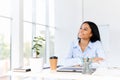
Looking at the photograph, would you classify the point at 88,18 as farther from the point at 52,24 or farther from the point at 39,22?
the point at 39,22

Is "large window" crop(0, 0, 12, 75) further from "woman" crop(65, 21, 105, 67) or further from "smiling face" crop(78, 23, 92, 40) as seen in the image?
"smiling face" crop(78, 23, 92, 40)

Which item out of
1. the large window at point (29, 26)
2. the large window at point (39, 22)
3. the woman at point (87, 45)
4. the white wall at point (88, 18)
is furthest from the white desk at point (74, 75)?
the white wall at point (88, 18)

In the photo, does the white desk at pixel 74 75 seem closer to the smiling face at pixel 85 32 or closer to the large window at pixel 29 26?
the smiling face at pixel 85 32

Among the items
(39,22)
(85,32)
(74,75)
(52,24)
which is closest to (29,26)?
(39,22)

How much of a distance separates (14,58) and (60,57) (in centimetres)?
211

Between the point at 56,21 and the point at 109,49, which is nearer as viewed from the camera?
the point at 109,49

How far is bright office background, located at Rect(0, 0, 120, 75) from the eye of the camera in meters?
3.13

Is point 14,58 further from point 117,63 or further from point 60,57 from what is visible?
point 117,63

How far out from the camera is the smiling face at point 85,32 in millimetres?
2522

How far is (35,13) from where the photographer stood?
14.6 ft

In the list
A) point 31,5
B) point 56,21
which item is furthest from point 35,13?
point 56,21

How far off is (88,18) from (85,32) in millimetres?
A: 2250

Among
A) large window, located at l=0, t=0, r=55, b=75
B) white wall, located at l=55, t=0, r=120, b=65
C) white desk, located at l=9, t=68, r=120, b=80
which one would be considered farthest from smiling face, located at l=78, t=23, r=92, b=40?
white wall, located at l=55, t=0, r=120, b=65

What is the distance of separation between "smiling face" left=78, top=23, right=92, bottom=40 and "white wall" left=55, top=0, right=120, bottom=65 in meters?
2.04
